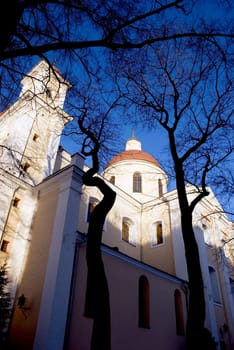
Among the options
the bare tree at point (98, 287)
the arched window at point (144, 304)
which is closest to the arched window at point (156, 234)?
the arched window at point (144, 304)

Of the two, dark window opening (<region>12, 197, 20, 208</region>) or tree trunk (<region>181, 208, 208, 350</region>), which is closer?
tree trunk (<region>181, 208, 208, 350</region>)

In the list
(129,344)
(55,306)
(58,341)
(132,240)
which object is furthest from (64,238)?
(132,240)

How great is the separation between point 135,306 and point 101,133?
7.19 meters

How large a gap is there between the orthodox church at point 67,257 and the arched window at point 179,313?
0.16 ft

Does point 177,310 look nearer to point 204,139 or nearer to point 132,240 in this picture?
point 132,240

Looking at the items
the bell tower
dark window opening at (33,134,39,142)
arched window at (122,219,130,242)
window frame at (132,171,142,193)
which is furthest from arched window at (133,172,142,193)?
dark window opening at (33,134,39,142)

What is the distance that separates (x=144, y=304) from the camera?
1233cm

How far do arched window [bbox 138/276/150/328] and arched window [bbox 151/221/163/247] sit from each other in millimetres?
6891

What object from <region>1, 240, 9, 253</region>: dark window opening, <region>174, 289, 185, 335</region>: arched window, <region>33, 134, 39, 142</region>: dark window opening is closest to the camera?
<region>1, 240, 9, 253</region>: dark window opening

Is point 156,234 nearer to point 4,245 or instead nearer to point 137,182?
point 137,182

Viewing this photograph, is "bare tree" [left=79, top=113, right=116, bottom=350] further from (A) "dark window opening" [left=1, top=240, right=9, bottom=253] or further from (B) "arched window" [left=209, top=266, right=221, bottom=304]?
(B) "arched window" [left=209, top=266, right=221, bottom=304]

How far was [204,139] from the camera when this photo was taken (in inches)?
380

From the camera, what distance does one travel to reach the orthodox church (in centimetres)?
903

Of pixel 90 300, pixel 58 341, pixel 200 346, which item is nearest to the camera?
pixel 90 300
